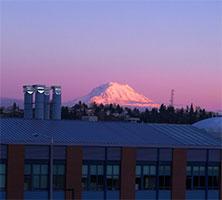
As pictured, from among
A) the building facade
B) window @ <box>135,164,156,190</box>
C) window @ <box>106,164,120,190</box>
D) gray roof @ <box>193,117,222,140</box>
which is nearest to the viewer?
the building facade

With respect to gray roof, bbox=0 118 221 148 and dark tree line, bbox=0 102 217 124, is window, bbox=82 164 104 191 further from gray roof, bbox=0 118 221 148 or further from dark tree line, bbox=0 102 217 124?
dark tree line, bbox=0 102 217 124

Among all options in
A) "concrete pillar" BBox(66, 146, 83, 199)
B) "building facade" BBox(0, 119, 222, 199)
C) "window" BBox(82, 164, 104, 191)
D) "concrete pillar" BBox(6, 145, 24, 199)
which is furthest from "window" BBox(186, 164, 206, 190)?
"concrete pillar" BBox(6, 145, 24, 199)

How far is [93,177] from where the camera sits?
5069cm

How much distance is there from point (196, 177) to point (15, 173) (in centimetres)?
1464

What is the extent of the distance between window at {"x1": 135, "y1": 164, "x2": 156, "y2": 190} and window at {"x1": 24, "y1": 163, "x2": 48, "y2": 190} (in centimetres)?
720

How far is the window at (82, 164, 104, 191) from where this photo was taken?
50.2 m

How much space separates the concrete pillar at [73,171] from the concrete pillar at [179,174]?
7.72m

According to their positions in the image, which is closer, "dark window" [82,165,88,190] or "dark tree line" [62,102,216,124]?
"dark window" [82,165,88,190]

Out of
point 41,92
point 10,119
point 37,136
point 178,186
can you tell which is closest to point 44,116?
point 41,92

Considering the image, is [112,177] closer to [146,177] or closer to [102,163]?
[102,163]

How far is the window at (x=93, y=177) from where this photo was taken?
1976 inches

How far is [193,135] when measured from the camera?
191ft

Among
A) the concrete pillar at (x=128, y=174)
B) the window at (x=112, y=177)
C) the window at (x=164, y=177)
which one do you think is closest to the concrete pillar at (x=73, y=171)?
the window at (x=112, y=177)

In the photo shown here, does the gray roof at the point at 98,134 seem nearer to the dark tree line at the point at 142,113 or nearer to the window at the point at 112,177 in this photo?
the window at the point at 112,177
